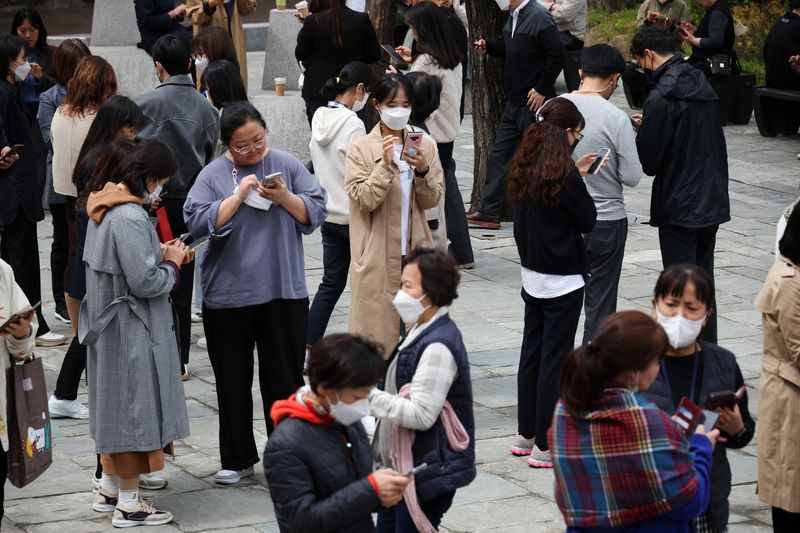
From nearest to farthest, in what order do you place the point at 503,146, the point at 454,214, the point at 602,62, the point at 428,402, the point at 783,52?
the point at 428,402 < the point at 602,62 < the point at 454,214 < the point at 503,146 < the point at 783,52

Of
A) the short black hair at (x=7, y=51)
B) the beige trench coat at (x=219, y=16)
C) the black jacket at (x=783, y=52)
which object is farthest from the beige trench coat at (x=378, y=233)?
the black jacket at (x=783, y=52)

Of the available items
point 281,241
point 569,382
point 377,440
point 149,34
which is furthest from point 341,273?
point 149,34

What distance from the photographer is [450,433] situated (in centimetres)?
470

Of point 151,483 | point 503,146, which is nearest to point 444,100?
point 503,146

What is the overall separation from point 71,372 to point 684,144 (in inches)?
139

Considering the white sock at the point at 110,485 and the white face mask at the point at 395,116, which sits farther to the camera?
the white face mask at the point at 395,116

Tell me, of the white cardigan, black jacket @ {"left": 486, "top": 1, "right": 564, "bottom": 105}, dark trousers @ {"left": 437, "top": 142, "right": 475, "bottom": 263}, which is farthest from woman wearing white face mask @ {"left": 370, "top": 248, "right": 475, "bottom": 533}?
black jacket @ {"left": 486, "top": 1, "right": 564, "bottom": 105}

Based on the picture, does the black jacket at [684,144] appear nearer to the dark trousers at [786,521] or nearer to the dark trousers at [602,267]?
the dark trousers at [602,267]

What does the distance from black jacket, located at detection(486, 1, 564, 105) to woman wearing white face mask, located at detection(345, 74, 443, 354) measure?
12.3 feet

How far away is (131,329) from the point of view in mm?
5770

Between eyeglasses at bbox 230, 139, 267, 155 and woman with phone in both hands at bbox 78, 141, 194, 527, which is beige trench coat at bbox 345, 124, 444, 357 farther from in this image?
woman with phone in both hands at bbox 78, 141, 194, 527

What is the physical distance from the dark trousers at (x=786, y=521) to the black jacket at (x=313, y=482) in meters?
2.03

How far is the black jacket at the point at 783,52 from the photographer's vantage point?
15.1 meters

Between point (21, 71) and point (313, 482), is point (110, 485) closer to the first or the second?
point (313, 482)
